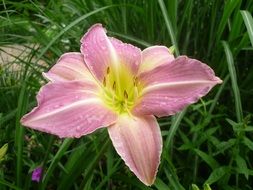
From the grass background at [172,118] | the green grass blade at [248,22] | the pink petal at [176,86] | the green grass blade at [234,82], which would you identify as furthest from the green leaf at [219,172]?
the pink petal at [176,86]

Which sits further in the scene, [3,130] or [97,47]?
[3,130]

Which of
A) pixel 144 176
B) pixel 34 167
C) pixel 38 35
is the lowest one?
pixel 34 167

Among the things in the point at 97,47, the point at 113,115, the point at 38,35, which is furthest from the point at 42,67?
the point at 113,115

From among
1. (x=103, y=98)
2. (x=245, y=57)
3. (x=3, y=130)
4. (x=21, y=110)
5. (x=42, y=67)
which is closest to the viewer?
(x=103, y=98)

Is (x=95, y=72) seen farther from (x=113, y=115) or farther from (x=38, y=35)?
(x=38, y=35)

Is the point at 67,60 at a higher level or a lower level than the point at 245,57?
higher

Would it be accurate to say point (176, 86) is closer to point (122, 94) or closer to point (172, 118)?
point (122, 94)

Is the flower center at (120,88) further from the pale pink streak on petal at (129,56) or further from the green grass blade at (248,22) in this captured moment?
the green grass blade at (248,22)

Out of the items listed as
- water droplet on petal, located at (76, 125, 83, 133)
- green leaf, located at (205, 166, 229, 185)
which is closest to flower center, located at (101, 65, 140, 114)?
water droplet on petal, located at (76, 125, 83, 133)
